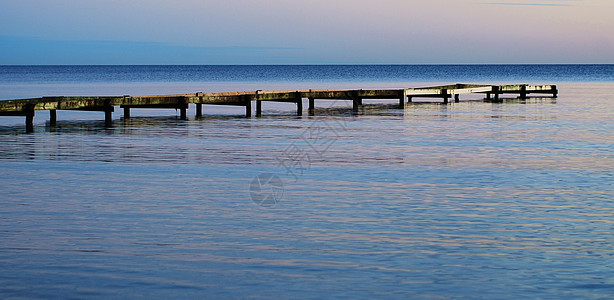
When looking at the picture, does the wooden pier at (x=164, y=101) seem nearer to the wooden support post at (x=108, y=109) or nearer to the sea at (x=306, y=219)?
the wooden support post at (x=108, y=109)

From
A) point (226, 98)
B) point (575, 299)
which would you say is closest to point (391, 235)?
point (575, 299)

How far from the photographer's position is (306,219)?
11758 millimetres

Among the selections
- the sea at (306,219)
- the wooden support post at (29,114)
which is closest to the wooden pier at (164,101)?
the wooden support post at (29,114)

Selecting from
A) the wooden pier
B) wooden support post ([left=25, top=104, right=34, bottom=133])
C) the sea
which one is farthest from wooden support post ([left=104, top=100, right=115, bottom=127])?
the sea

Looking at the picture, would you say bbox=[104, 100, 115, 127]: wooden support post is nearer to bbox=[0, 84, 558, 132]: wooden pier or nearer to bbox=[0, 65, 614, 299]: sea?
bbox=[0, 84, 558, 132]: wooden pier

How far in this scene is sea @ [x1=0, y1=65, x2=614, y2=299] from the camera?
8312mm

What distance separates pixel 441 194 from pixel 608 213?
2832 millimetres

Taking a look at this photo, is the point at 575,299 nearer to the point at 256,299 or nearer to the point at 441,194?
the point at 256,299

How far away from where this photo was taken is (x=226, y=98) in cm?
3409

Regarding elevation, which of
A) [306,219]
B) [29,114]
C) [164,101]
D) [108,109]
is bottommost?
[306,219]

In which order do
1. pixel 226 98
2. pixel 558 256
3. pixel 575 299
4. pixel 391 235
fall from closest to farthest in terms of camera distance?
pixel 575 299, pixel 558 256, pixel 391 235, pixel 226 98

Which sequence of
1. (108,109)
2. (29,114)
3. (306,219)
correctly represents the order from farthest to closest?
(108,109) < (29,114) < (306,219)

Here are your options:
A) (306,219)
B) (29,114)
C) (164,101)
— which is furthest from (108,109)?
(306,219)

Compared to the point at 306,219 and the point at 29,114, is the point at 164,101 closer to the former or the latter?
the point at 29,114
